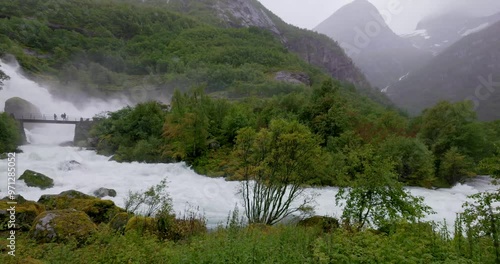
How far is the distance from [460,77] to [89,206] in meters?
166

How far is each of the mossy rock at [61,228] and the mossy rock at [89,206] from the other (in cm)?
345

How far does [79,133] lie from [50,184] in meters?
26.5

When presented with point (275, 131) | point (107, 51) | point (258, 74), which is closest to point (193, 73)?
point (258, 74)

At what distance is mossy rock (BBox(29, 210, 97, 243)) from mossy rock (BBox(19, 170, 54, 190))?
14.2 m

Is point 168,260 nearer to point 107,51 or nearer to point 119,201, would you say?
point 119,201

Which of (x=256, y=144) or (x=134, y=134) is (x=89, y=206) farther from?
(x=134, y=134)

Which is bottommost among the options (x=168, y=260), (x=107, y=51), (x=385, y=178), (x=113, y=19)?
(x=168, y=260)

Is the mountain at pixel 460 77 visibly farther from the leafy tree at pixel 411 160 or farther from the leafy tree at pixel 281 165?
the leafy tree at pixel 281 165

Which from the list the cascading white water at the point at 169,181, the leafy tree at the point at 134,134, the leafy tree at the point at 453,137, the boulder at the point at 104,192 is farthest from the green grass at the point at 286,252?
the leafy tree at the point at 134,134

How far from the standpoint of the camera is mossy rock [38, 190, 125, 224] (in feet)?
50.2

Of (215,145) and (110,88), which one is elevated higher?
(110,88)

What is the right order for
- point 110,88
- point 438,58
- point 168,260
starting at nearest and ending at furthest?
point 168,260 < point 110,88 < point 438,58

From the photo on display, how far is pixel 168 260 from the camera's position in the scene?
7141 millimetres

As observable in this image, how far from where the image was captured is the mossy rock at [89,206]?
15.3 m
